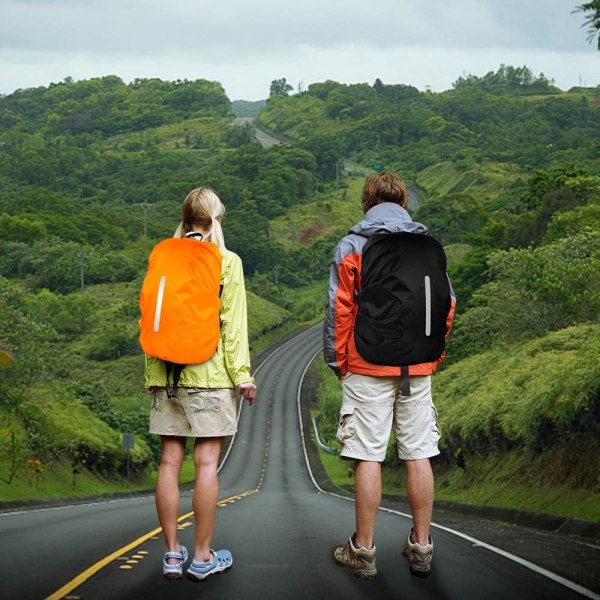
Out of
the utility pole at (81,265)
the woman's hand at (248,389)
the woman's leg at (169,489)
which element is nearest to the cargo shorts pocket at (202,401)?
the woman's hand at (248,389)

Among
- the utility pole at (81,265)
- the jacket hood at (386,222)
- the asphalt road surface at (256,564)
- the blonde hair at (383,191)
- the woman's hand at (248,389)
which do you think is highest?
the blonde hair at (383,191)

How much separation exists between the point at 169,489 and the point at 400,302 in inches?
82.8

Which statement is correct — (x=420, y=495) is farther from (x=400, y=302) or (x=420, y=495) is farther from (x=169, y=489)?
(x=169, y=489)

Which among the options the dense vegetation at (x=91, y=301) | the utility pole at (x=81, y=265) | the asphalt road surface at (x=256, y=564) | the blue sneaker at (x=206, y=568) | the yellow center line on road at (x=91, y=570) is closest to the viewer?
the yellow center line on road at (x=91, y=570)

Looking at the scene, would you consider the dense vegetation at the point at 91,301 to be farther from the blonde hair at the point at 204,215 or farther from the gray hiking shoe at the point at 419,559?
the gray hiking shoe at the point at 419,559

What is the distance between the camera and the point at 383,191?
863 centimetres

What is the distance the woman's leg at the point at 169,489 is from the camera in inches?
308

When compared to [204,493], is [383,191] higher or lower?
higher

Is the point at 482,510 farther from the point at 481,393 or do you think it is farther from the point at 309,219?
the point at 309,219

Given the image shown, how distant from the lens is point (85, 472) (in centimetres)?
4622

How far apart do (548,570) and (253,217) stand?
504 ft

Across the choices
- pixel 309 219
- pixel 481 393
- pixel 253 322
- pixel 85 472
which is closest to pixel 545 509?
pixel 481 393

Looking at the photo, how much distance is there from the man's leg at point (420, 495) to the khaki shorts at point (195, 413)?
142 centimetres

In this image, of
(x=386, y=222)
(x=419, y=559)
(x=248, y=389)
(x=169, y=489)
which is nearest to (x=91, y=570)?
(x=169, y=489)
